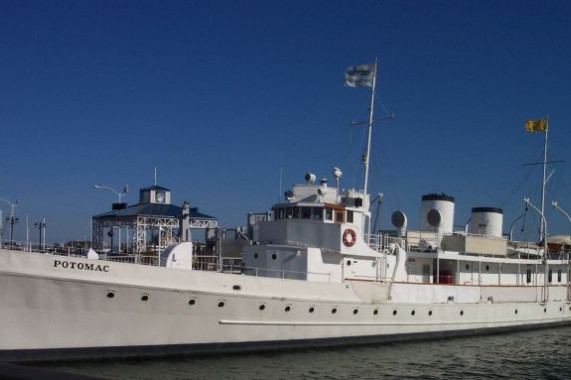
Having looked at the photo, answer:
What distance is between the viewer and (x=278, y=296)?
66.3 feet

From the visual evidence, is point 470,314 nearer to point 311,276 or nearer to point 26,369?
point 311,276

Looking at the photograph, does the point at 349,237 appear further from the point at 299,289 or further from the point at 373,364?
the point at 373,364

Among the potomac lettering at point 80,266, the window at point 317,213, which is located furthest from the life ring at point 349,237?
the potomac lettering at point 80,266

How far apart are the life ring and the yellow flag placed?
16838 mm

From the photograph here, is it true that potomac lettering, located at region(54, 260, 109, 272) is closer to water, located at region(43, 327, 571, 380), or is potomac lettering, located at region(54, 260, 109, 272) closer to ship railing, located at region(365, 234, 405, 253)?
water, located at region(43, 327, 571, 380)

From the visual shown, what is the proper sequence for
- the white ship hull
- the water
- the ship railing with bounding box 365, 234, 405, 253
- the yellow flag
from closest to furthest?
the white ship hull
the water
the ship railing with bounding box 365, 234, 405, 253
the yellow flag

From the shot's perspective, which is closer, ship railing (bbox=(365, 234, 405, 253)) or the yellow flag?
ship railing (bbox=(365, 234, 405, 253))

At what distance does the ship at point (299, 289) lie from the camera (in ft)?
55.3

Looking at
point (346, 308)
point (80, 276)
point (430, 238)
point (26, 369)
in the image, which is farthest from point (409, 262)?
point (26, 369)

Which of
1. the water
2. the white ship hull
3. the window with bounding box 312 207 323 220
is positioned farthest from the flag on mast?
the water

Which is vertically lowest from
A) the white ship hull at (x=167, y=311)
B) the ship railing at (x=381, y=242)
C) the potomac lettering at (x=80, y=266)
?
the white ship hull at (x=167, y=311)

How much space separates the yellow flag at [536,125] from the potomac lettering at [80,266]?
26.4 m

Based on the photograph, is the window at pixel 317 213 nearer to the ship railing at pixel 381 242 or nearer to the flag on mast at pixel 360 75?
the ship railing at pixel 381 242

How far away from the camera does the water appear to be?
17.0m
